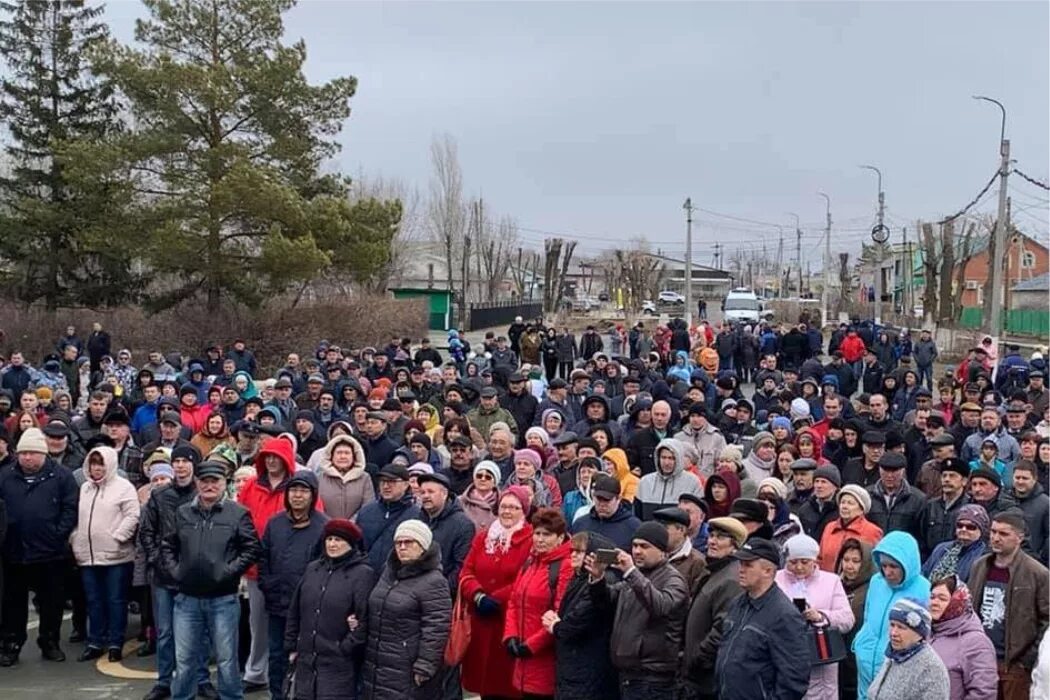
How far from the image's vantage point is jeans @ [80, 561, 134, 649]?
7.94 m

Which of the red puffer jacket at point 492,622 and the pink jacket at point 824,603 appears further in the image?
the red puffer jacket at point 492,622

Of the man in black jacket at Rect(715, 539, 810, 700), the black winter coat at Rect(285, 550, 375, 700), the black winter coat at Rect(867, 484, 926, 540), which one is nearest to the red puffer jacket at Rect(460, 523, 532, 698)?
the black winter coat at Rect(285, 550, 375, 700)

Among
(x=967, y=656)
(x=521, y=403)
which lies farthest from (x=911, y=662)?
(x=521, y=403)

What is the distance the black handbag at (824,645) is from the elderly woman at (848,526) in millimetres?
1270

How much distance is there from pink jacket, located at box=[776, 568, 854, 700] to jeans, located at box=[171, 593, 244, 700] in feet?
11.9

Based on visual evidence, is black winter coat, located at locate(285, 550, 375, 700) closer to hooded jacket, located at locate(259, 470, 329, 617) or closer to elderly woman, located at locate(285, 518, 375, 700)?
elderly woman, located at locate(285, 518, 375, 700)

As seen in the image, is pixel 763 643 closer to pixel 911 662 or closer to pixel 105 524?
pixel 911 662

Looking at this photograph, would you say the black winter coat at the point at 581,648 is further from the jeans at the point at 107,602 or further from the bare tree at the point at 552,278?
the bare tree at the point at 552,278

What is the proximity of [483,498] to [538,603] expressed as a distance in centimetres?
150

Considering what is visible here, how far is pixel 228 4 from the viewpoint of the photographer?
27938mm

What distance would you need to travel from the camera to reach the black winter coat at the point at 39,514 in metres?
7.88

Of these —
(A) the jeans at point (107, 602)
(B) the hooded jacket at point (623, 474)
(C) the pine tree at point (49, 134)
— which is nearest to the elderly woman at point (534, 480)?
(B) the hooded jacket at point (623, 474)

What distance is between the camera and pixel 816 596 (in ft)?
18.0

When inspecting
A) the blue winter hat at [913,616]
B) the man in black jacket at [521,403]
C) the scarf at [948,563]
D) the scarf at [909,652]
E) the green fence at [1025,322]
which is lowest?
the scarf at [909,652]
